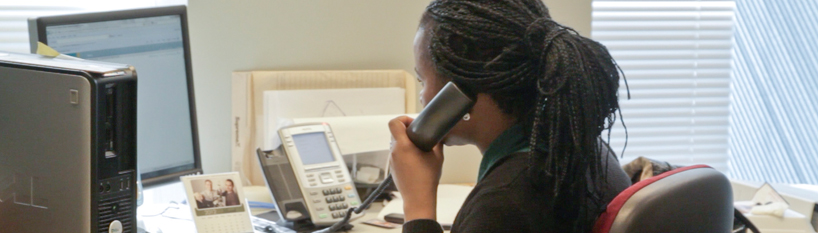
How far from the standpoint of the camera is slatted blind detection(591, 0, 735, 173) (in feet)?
7.43

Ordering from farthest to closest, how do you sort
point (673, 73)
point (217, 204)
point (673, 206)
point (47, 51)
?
point (673, 73) < point (217, 204) < point (47, 51) < point (673, 206)

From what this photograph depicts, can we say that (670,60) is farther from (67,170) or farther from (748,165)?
(67,170)

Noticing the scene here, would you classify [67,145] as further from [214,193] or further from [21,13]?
[21,13]

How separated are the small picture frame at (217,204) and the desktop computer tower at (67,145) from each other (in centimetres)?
33

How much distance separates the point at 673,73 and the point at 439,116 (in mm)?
1549

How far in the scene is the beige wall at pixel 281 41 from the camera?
1.82m

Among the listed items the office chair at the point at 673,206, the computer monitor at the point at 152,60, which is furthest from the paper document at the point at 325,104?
the office chair at the point at 673,206

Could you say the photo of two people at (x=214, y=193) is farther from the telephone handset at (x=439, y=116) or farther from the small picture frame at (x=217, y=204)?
the telephone handset at (x=439, y=116)

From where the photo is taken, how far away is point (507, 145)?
3.04 feet

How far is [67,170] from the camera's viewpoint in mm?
926

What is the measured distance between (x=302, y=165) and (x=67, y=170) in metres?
0.63

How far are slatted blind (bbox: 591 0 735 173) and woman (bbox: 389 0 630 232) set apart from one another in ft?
4.56

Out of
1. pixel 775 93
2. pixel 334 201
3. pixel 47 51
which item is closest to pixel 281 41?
pixel 334 201

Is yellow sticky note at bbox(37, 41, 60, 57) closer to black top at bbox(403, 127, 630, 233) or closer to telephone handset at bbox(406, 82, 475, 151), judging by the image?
telephone handset at bbox(406, 82, 475, 151)
